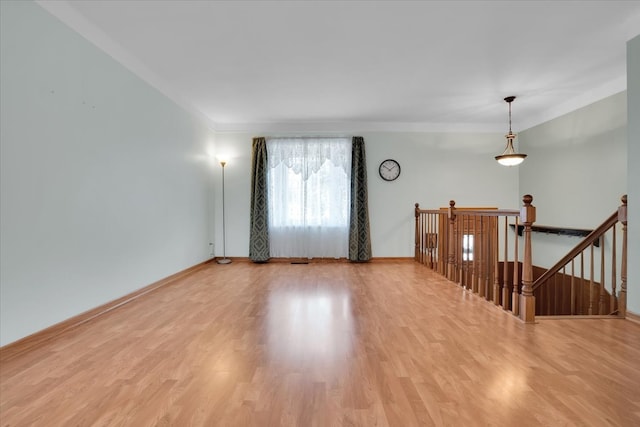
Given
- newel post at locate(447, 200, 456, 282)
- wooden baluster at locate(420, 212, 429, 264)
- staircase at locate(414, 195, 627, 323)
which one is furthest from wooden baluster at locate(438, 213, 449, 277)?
wooden baluster at locate(420, 212, 429, 264)

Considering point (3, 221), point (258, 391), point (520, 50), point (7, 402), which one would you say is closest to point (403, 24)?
point (520, 50)

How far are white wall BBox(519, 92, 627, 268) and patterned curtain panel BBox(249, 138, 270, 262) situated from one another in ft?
15.1

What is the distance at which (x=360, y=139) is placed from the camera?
541 cm

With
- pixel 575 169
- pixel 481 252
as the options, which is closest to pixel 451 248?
pixel 481 252

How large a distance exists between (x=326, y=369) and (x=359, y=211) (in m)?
3.79

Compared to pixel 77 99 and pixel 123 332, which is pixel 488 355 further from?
pixel 77 99

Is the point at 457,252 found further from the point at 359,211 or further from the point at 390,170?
the point at 390,170

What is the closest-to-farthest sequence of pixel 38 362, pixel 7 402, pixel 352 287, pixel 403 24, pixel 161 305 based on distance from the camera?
pixel 7 402, pixel 38 362, pixel 403 24, pixel 161 305, pixel 352 287

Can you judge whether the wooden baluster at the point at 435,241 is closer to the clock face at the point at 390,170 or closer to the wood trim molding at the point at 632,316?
the clock face at the point at 390,170

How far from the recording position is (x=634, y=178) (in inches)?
100

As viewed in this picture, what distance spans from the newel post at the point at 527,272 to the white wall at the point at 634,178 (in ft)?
2.84

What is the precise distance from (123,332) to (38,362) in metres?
0.52

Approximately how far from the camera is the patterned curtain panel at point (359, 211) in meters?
5.33

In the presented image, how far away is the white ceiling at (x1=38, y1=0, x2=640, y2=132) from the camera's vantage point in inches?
94.7
